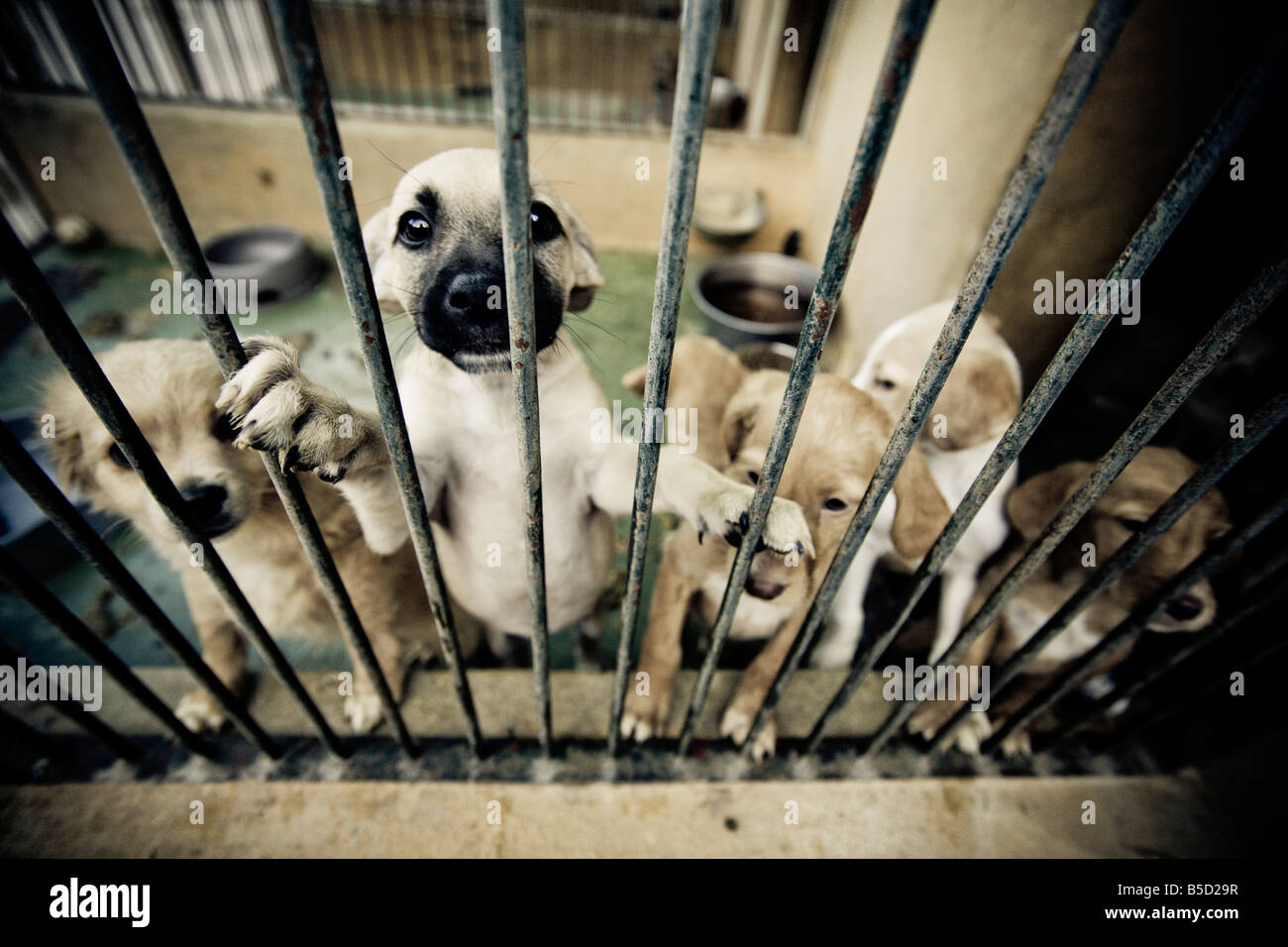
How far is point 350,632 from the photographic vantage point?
145 cm

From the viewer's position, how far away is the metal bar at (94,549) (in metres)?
1.09

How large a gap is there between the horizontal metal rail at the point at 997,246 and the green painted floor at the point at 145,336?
0.99 meters

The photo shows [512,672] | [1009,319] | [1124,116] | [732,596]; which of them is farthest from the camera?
[1009,319]

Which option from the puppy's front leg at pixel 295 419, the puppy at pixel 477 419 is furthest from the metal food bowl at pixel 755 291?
the puppy's front leg at pixel 295 419

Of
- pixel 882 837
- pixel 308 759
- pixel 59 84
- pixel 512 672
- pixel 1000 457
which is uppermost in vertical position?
pixel 59 84

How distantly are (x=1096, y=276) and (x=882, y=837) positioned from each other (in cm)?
274

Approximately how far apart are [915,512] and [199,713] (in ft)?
8.72

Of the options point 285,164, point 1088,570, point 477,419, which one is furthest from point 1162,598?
point 285,164

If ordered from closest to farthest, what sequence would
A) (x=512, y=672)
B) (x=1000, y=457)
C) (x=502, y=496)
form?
(x=1000, y=457) → (x=502, y=496) → (x=512, y=672)

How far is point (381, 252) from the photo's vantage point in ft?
5.97

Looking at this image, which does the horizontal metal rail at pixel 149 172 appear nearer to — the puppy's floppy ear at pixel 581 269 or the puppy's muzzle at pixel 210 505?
the puppy's muzzle at pixel 210 505

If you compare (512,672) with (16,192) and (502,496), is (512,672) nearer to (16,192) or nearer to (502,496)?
(502,496)
